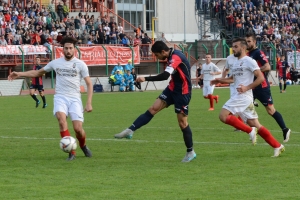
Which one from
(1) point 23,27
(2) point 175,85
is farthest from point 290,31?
(2) point 175,85

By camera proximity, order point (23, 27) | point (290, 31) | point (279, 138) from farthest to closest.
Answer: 1. point (290, 31)
2. point (23, 27)
3. point (279, 138)

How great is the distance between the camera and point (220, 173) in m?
10.1

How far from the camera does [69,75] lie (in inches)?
472

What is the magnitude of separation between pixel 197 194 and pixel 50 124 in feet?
39.6

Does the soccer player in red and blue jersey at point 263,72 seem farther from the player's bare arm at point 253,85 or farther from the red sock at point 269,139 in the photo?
the red sock at point 269,139

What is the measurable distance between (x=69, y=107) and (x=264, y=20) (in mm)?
48796

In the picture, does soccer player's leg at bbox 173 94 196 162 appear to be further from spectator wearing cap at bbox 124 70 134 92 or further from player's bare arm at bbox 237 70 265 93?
spectator wearing cap at bbox 124 70 134 92

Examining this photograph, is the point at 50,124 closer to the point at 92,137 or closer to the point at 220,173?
the point at 92,137

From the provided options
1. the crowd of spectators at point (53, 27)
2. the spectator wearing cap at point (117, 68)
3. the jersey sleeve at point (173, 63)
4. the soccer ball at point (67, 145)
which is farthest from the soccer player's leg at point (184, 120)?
the spectator wearing cap at point (117, 68)

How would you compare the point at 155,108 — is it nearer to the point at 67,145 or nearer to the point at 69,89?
the point at 69,89

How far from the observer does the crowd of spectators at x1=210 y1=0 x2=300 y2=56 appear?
56.1 metres

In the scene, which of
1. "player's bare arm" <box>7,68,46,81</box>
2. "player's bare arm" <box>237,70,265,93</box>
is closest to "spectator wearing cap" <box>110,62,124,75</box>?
"player's bare arm" <box>7,68,46,81</box>

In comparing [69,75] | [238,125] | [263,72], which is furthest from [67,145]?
[263,72]

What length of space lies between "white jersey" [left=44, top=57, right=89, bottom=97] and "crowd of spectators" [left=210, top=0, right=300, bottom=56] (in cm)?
4256
